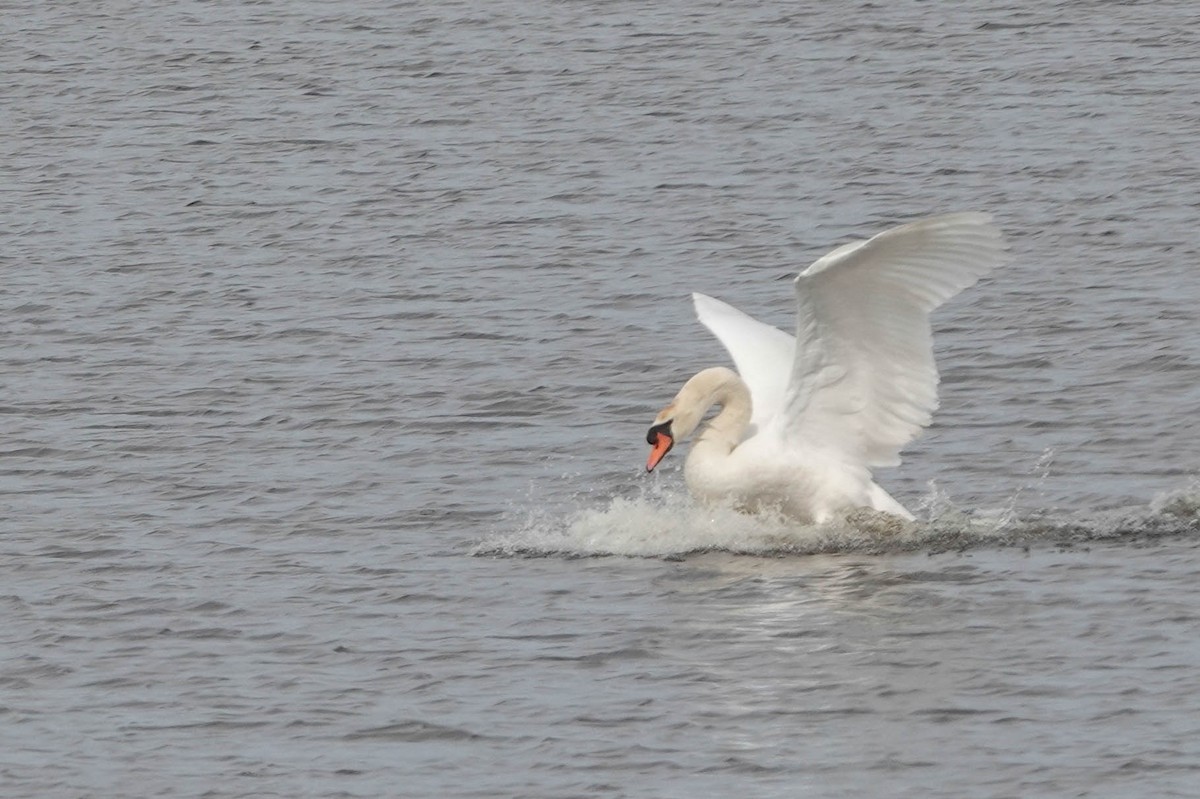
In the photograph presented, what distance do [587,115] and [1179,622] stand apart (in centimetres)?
1383

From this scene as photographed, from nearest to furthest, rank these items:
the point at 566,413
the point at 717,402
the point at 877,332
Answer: the point at 877,332
the point at 717,402
the point at 566,413

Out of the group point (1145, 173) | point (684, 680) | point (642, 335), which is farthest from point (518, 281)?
point (684, 680)

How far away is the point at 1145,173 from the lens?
2002 cm

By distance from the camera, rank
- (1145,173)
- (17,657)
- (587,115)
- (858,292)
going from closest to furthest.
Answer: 1. (17,657)
2. (858,292)
3. (1145,173)
4. (587,115)

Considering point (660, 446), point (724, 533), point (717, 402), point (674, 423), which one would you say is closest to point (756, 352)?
point (717, 402)

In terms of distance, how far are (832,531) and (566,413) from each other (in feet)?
10.2

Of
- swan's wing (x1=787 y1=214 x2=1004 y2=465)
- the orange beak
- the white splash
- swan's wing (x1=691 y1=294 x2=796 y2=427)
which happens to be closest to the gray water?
the white splash

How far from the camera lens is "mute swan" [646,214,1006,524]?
11.6 metres

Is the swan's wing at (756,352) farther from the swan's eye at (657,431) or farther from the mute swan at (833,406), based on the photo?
the swan's eye at (657,431)

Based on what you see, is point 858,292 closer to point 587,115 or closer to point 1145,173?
point 1145,173

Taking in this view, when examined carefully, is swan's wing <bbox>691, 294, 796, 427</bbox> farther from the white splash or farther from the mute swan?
the white splash

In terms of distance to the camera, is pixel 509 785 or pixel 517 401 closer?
pixel 509 785

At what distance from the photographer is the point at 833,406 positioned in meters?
12.3

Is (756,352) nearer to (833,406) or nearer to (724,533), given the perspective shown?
(833,406)
